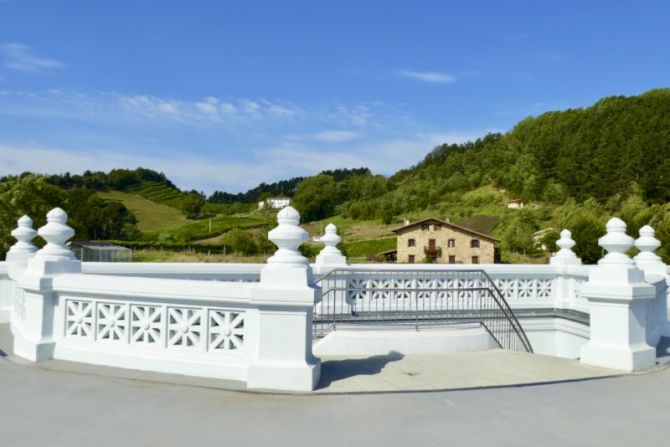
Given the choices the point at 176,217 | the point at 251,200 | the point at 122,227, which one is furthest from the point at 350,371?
the point at 251,200

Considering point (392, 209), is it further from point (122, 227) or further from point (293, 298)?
point (293, 298)

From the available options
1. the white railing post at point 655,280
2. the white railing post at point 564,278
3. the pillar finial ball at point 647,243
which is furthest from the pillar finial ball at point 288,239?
the white railing post at point 564,278

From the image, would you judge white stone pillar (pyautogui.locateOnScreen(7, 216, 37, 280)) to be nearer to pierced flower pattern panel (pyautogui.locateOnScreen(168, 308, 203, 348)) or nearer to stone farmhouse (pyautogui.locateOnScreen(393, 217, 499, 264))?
pierced flower pattern panel (pyautogui.locateOnScreen(168, 308, 203, 348))

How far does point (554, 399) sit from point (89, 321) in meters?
4.93

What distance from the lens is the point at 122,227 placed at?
76.4 m

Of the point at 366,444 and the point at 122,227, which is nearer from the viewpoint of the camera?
the point at 366,444

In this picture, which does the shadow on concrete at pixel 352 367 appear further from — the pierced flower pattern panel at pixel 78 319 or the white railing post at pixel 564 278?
the white railing post at pixel 564 278

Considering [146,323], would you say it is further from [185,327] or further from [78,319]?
[78,319]

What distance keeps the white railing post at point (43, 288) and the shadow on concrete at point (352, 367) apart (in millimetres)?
3157

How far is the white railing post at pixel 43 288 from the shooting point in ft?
19.5

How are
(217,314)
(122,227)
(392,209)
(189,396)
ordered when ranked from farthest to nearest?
(392,209)
(122,227)
(217,314)
(189,396)

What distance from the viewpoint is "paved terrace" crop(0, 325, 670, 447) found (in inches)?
153

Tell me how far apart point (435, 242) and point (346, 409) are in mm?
57930

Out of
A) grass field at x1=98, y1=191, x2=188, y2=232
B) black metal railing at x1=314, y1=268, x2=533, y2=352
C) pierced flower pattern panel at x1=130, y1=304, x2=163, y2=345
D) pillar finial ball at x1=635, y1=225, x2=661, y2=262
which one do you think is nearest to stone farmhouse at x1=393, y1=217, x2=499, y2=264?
black metal railing at x1=314, y1=268, x2=533, y2=352
